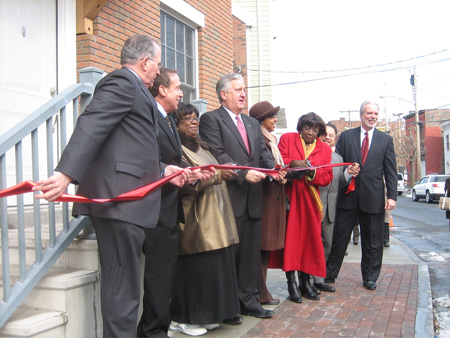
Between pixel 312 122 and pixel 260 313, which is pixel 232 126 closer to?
pixel 312 122

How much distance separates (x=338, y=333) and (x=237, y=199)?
1.51 metres

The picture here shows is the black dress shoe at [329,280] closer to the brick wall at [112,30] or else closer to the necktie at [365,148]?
the necktie at [365,148]

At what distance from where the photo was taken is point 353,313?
4.90 meters

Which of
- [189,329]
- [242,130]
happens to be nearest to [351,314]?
[189,329]

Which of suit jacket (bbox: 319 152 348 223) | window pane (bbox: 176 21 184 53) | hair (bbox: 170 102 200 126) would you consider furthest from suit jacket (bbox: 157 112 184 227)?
window pane (bbox: 176 21 184 53)

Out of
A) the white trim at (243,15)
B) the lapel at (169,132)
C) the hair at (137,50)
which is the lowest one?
the lapel at (169,132)

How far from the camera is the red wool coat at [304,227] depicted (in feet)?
17.5

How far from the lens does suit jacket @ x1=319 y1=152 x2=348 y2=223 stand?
589 cm

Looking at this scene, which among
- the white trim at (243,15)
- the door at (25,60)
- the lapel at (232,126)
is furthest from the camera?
the white trim at (243,15)

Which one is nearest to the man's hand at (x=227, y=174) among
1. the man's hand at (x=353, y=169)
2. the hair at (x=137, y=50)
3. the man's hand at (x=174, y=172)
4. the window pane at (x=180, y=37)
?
the man's hand at (x=174, y=172)

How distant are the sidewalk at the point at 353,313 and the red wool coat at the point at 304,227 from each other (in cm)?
42

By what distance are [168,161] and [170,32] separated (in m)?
5.10

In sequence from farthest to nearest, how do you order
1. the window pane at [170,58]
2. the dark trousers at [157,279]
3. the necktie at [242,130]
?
the window pane at [170,58]
the necktie at [242,130]
the dark trousers at [157,279]

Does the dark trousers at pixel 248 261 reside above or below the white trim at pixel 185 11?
below
